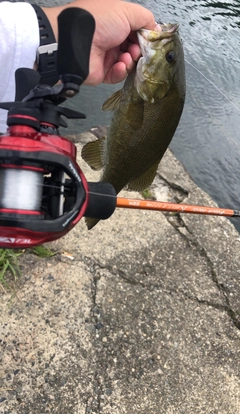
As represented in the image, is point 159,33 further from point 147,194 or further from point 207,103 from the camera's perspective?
point 207,103

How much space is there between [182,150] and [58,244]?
2.84 meters

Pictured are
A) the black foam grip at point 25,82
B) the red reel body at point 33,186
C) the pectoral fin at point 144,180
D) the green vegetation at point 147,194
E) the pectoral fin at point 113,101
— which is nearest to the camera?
the red reel body at point 33,186

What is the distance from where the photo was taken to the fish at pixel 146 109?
6.47ft

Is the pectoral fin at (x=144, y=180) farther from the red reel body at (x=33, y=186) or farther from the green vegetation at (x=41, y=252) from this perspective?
the red reel body at (x=33, y=186)

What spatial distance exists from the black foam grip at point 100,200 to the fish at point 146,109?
76 cm

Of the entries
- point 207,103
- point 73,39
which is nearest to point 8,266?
point 73,39

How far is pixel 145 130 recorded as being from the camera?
2100 mm

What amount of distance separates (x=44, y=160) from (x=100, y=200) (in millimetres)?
399

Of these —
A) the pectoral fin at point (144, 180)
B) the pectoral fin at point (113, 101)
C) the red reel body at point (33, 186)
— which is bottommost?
the pectoral fin at point (144, 180)

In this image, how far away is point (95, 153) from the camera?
2340mm

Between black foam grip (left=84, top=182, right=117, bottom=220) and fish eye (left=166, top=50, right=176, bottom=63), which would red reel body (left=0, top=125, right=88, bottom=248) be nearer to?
black foam grip (left=84, top=182, right=117, bottom=220)

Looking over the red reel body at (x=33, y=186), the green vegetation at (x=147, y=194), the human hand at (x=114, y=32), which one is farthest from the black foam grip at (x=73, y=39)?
the green vegetation at (x=147, y=194)

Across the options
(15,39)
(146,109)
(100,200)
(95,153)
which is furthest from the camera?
(95,153)

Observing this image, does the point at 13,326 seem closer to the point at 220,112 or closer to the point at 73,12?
the point at 73,12
